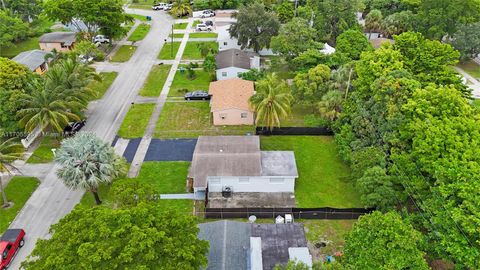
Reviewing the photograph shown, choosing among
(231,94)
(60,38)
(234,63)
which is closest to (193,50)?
(234,63)

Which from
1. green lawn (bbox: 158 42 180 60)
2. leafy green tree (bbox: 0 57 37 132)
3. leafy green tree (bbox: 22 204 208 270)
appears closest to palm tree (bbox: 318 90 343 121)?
leafy green tree (bbox: 22 204 208 270)

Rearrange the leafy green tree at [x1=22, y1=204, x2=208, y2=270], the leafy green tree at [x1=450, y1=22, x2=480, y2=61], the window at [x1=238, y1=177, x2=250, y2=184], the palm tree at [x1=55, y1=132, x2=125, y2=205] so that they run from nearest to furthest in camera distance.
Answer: the leafy green tree at [x1=22, y1=204, x2=208, y2=270] < the palm tree at [x1=55, y1=132, x2=125, y2=205] < the window at [x1=238, y1=177, x2=250, y2=184] < the leafy green tree at [x1=450, y1=22, x2=480, y2=61]

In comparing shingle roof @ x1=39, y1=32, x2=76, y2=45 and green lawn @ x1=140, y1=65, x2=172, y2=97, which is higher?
shingle roof @ x1=39, y1=32, x2=76, y2=45

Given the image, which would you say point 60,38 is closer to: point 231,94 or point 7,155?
point 231,94

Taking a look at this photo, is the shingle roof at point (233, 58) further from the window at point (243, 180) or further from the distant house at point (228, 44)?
the window at point (243, 180)

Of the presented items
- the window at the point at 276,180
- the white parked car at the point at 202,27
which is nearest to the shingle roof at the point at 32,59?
the white parked car at the point at 202,27

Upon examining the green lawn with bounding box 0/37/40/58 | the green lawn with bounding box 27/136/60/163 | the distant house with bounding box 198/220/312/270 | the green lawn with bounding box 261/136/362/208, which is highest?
the distant house with bounding box 198/220/312/270

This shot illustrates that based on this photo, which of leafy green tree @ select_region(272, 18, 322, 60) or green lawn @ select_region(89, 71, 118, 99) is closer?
green lawn @ select_region(89, 71, 118, 99)

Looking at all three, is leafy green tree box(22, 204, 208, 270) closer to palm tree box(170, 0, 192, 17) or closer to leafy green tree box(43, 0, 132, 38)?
leafy green tree box(43, 0, 132, 38)
